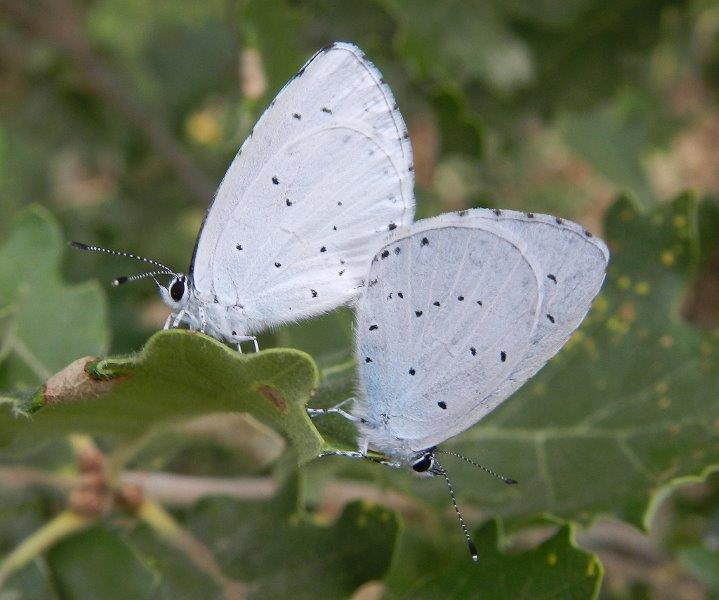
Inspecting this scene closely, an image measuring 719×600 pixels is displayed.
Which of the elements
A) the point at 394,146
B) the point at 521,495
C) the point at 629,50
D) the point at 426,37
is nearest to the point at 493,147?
the point at 629,50

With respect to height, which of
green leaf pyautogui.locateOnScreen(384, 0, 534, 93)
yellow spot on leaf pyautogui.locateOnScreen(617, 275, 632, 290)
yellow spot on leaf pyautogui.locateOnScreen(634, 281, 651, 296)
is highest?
green leaf pyautogui.locateOnScreen(384, 0, 534, 93)

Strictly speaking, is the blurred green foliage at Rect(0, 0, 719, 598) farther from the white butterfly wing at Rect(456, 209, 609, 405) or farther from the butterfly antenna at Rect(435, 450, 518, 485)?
the white butterfly wing at Rect(456, 209, 609, 405)

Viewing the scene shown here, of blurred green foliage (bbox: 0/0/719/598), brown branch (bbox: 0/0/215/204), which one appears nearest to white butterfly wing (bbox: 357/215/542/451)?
blurred green foliage (bbox: 0/0/719/598)

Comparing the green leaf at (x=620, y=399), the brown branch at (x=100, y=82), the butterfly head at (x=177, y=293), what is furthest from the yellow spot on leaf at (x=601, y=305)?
the brown branch at (x=100, y=82)

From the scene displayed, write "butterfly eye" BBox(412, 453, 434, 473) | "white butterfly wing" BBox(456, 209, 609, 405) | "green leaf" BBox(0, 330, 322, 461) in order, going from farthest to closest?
"butterfly eye" BBox(412, 453, 434, 473)
"white butterfly wing" BBox(456, 209, 609, 405)
"green leaf" BBox(0, 330, 322, 461)

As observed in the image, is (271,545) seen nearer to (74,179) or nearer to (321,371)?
(321,371)

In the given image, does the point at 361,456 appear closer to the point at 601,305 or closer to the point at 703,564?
the point at 601,305

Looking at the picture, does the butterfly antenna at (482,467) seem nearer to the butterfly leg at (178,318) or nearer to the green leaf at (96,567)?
the butterfly leg at (178,318)
